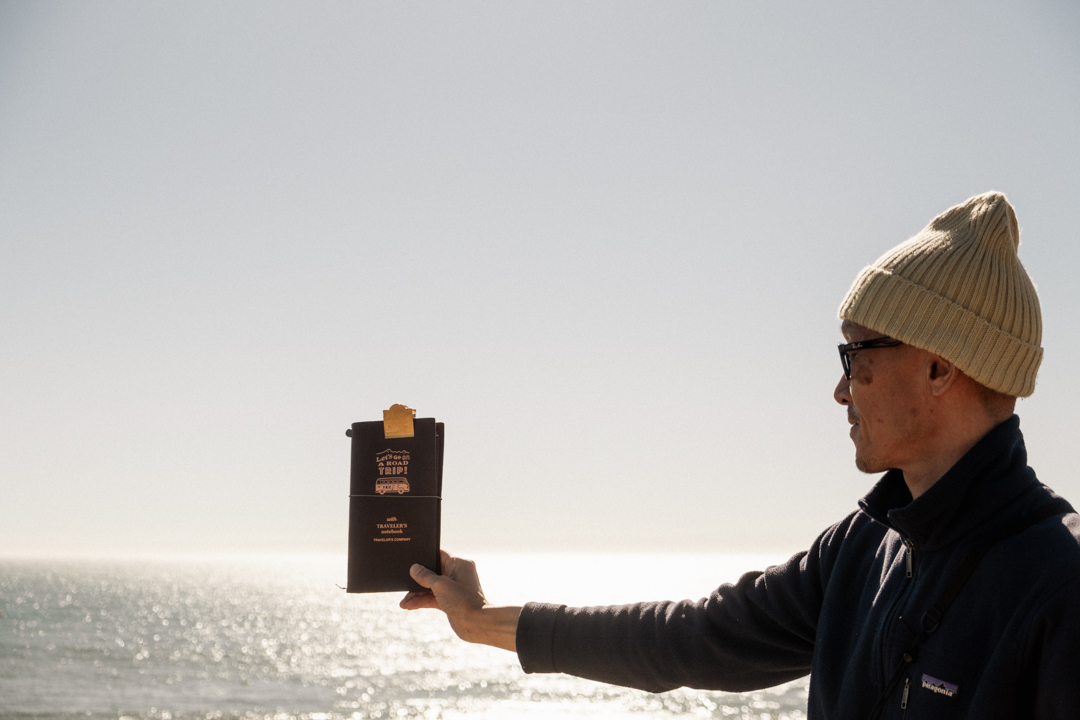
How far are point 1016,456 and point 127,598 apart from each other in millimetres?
124834

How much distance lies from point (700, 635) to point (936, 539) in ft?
2.84

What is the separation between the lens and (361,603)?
427 ft

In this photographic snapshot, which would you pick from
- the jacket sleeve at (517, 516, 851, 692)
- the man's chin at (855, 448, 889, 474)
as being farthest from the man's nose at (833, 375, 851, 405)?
the jacket sleeve at (517, 516, 851, 692)

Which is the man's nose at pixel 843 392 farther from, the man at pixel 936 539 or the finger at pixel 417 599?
the finger at pixel 417 599

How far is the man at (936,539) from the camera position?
1578 mm

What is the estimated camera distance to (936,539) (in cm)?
184

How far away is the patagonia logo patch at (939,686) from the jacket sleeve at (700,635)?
0.60m

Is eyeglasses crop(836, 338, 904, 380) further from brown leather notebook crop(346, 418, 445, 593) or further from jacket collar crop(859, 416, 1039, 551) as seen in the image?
brown leather notebook crop(346, 418, 445, 593)

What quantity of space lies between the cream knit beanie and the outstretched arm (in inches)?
54.0

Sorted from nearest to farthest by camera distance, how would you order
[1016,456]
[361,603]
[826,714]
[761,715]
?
[1016,456] < [826,714] < [761,715] < [361,603]

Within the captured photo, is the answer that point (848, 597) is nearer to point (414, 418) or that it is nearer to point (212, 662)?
point (414, 418)

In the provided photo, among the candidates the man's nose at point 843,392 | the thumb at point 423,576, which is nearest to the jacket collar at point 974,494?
the man's nose at point 843,392

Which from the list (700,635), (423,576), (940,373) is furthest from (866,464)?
(423,576)

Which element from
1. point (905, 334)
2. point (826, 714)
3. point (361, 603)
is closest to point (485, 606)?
point (826, 714)
